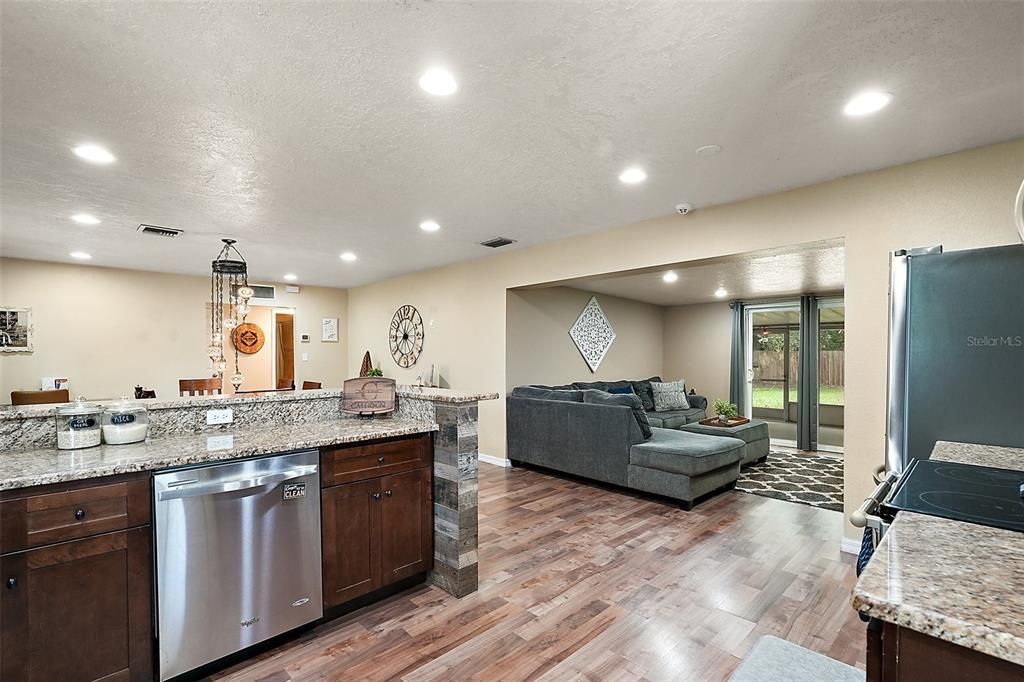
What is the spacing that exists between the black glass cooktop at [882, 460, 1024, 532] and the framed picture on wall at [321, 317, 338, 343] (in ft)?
27.4

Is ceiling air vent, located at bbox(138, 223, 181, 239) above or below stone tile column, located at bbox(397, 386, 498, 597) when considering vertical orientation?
above

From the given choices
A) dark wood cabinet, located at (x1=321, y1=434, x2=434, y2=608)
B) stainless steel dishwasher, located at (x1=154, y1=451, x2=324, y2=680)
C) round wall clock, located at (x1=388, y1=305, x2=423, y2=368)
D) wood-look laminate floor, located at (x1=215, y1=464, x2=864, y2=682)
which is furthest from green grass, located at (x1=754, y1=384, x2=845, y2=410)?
stainless steel dishwasher, located at (x1=154, y1=451, x2=324, y2=680)

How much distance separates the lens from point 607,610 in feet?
8.16

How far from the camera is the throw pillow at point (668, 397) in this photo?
721 cm

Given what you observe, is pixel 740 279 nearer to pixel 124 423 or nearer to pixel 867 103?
pixel 867 103

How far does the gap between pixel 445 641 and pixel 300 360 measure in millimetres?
6948

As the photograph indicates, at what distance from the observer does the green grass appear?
6.89 meters

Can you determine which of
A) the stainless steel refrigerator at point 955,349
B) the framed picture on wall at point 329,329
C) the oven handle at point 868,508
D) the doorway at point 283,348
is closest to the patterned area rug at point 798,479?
the stainless steel refrigerator at point 955,349

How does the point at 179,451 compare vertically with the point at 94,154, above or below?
below

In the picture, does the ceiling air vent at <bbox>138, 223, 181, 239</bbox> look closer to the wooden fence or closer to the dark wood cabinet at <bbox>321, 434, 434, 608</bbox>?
the dark wood cabinet at <bbox>321, 434, 434, 608</bbox>

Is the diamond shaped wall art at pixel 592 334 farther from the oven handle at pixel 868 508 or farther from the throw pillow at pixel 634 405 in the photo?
the oven handle at pixel 868 508

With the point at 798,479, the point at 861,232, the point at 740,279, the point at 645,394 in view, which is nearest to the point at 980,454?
the point at 861,232

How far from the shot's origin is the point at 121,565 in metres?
1.79

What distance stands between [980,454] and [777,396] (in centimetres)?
652
